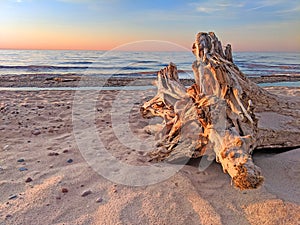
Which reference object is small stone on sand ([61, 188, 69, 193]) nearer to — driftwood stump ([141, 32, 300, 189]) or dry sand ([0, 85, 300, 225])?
dry sand ([0, 85, 300, 225])

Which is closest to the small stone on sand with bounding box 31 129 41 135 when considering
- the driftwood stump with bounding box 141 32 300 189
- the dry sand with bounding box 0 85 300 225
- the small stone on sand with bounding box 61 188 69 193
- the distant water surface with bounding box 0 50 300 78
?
the dry sand with bounding box 0 85 300 225

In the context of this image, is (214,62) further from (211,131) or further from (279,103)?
(279,103)

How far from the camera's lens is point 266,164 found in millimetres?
3152

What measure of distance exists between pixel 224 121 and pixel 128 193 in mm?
1171

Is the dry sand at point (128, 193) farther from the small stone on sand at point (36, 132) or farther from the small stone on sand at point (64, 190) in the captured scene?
the small stone on sand at point (36, 132)

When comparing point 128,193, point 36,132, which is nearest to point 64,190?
point 128,193

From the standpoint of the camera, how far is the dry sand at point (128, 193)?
7.62 ft

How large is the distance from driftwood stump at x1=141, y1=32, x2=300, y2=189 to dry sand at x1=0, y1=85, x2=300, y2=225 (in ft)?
0.77

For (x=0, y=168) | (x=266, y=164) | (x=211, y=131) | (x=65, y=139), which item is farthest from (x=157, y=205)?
(x=65, y=139)

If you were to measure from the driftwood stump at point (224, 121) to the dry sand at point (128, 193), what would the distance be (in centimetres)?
24

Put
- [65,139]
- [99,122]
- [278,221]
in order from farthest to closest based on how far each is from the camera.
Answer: [99,122]
[65,139]
[278,221]

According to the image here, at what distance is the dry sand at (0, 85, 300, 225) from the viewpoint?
232 centimetres

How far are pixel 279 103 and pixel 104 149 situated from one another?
2431mm

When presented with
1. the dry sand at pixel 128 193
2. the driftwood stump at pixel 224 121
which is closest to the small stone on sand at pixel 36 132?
the dry sand at pixel 128 193
